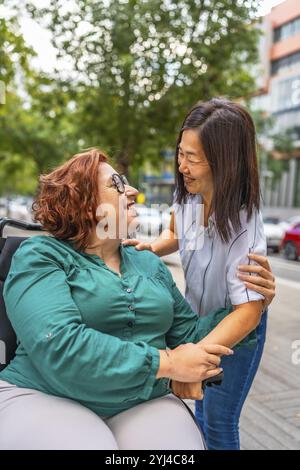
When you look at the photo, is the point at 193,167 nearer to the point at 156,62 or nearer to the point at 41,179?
the point at 41,179

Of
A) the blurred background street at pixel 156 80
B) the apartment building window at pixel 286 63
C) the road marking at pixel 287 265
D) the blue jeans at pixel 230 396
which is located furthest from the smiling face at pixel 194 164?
the apartment building window at pixel 286 63

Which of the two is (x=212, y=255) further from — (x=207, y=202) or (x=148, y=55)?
(x=148, y=55)

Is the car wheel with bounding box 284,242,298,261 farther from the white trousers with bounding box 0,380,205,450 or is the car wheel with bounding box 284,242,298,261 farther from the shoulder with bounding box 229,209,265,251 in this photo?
the white trousers with bounding box 0,380,205,450

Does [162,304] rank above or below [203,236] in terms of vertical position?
below

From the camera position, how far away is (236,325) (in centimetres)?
164

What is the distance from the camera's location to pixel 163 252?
7.28 ft

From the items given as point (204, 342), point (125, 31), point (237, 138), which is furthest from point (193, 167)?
point (125, 31)

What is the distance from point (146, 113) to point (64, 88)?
1.80 metres

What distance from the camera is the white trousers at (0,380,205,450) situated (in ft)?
4.40

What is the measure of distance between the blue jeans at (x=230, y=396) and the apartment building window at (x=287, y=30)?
3516cm

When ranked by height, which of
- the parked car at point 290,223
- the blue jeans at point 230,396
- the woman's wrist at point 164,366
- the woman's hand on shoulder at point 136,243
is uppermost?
the woman's hand on shoulder at point 136,243

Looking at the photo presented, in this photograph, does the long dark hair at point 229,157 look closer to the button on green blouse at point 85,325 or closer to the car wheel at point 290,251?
the button on green blouse at point 85,325

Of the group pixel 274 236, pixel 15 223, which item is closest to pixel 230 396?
pixel 15 223

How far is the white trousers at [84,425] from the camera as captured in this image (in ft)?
4.40
